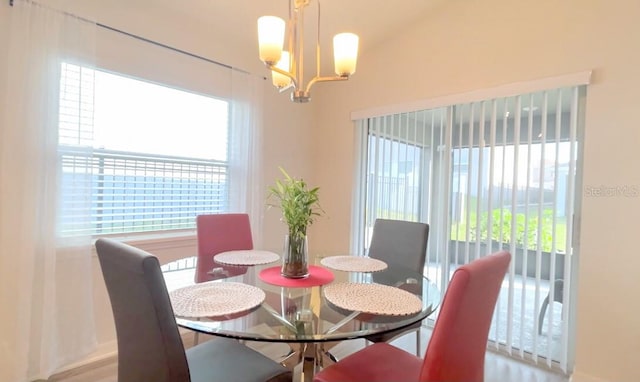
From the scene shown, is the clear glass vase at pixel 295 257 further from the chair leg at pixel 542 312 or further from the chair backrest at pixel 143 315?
the chair leg at pixel 542 312

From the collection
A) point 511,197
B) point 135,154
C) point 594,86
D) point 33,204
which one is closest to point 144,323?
point 33,204

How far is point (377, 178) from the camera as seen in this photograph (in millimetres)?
3391

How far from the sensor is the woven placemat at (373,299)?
1.35 metres

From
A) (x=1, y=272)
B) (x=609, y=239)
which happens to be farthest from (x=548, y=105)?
(x=1, y=272)

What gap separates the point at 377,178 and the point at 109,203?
2.36 metres

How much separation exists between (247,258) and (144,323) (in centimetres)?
107

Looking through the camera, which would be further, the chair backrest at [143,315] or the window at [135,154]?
the window at [135,154]

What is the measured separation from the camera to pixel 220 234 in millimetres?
2436

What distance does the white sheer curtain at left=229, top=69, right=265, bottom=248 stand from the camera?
9.89 feet

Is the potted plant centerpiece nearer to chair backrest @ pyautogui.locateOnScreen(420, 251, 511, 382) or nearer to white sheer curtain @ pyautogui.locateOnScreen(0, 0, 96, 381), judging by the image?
chair backrest @ pyautogui.locateOnScreen(420, 251, 511, 382)

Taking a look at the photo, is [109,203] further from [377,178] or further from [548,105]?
[548,105]

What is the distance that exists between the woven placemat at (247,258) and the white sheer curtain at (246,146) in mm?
869

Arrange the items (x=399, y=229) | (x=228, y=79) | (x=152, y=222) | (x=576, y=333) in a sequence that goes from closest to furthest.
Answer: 1. (x=576, y=333)
2. (x=399, y=229)
3. (x=152, y=222)
4. (x=228, y=79)

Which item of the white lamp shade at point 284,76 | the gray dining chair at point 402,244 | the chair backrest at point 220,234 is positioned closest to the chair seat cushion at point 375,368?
the gray dining chair at point 402,244
